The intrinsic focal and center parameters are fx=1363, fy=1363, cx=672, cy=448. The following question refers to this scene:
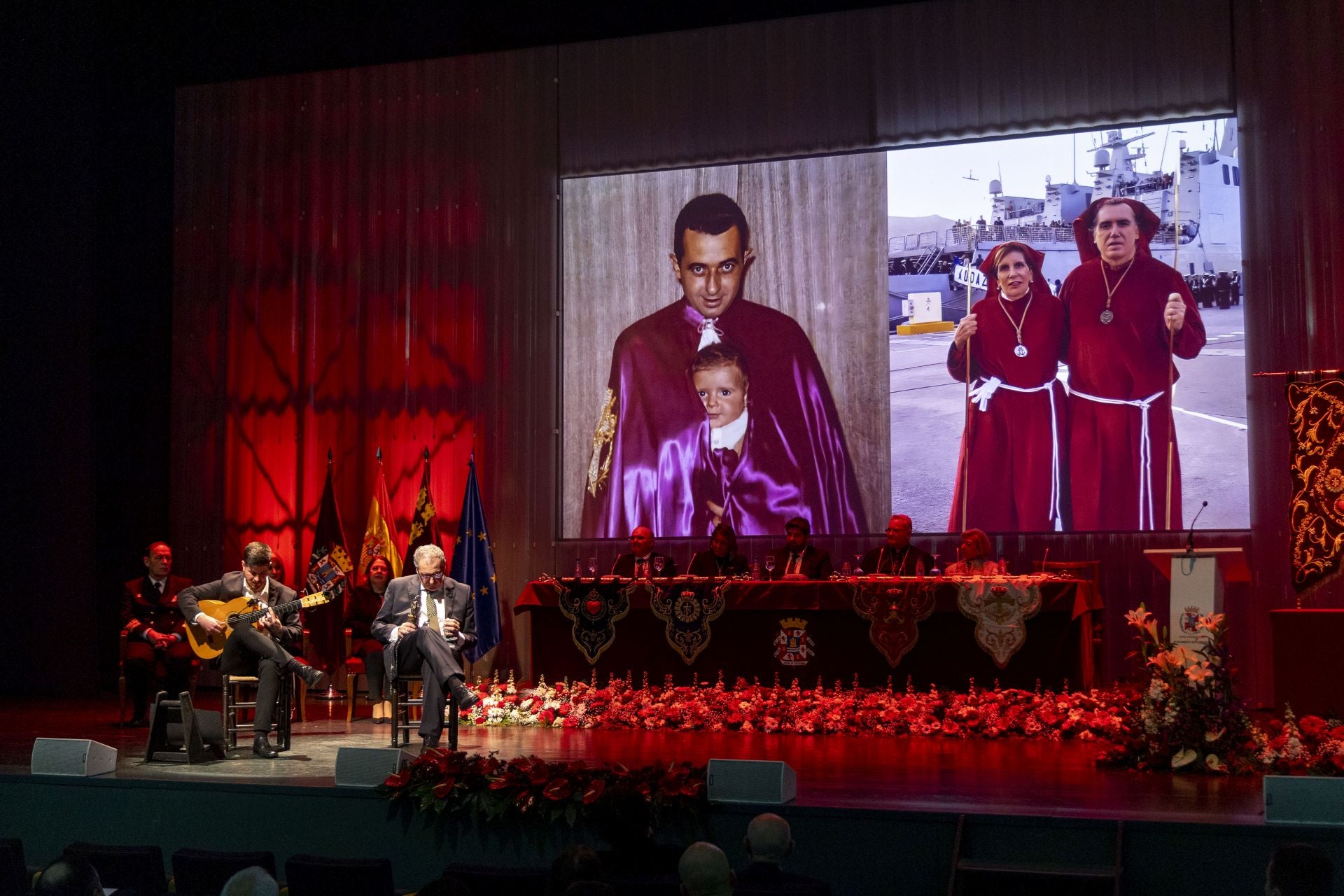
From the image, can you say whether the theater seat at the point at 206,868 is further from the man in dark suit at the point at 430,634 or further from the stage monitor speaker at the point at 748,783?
the man in dark suit at the point at 430,634

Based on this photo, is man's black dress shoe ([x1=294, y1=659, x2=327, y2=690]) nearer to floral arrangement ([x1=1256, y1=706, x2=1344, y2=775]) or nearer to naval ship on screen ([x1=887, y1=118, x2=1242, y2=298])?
floral arrangement ([x1=1256, y1=706, x2=1344, y2=775])

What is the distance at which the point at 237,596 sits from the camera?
6.87m

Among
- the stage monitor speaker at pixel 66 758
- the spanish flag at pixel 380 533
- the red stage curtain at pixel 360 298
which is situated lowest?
the stage monitor speaker at pixel 66 758

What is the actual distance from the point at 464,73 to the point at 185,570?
4617mm

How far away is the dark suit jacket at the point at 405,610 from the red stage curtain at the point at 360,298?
3516 mm

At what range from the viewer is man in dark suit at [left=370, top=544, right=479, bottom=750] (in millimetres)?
6578

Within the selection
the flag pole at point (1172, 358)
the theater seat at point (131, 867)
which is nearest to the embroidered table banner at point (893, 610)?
the flag pole at point (1172, 358)

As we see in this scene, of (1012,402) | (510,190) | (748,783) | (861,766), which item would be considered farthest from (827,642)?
(510,190)

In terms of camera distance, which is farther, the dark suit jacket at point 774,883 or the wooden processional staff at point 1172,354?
the wooden processional staff at point 1172,354

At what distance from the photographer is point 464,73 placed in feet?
36.0

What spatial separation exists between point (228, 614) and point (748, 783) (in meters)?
3.59

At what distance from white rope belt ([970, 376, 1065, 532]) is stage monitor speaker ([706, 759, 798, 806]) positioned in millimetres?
5456

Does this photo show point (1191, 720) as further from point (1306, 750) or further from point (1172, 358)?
point (1172, 358)

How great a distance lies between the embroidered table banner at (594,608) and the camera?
8.26m
